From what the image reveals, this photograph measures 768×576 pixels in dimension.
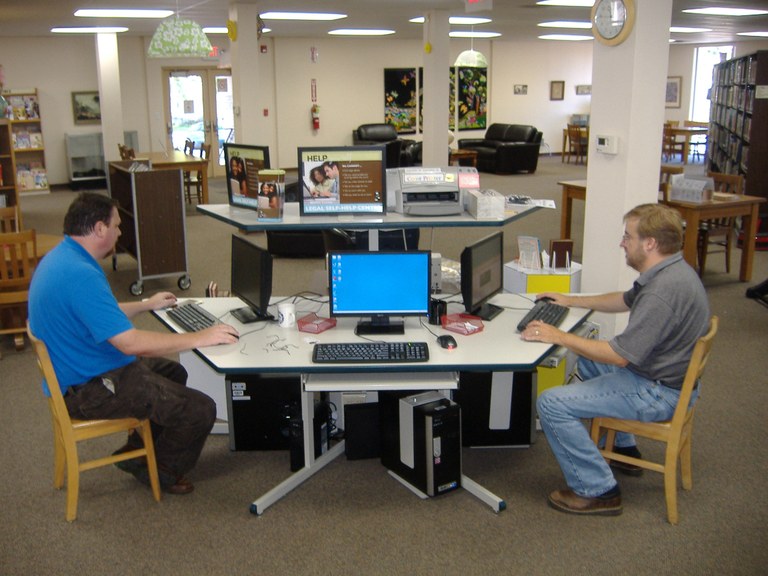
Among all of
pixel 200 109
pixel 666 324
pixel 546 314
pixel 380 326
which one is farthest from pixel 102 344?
pixel 200 109

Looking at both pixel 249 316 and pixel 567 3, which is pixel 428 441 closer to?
pixel 249 316

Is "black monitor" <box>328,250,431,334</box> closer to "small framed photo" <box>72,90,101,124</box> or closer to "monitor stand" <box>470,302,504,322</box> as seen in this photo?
"monitor stand" <box>470,302,504,322</box>

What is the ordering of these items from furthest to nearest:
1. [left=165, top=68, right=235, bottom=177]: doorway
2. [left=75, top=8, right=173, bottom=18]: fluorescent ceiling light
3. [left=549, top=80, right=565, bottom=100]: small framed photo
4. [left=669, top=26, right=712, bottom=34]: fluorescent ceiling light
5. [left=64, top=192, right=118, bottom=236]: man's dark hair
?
[left=549, top=80, right=565, bottom=100]: small framed photo → [left=165, top=68, right=235, bottom=177]: doorway → [left=669, top=26, right=712, bottom=34]: fluorescent ceiling light → [left=75, top=8, right=173, bottom=18]: fluorescent ceiling light → [left=64, top=192, right=118, bottom=236]: man's dark hair

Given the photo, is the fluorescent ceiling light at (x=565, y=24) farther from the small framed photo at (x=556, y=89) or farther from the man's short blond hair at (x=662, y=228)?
the man's short blond hair at (x=662, y=228)

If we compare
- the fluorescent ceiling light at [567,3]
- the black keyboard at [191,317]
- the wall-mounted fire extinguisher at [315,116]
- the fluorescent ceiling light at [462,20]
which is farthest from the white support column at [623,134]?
the wall-mounted fire extinguisher at [315,116]

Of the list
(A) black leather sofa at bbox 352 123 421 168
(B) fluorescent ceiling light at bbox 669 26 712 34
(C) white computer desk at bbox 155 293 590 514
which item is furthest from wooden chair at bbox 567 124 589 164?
(C) white computer desk at bbox 155 293 590 514

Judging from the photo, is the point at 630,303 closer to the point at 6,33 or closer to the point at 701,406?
the point at 701,406

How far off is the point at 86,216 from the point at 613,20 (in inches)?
126

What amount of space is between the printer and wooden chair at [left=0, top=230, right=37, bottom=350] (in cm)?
279

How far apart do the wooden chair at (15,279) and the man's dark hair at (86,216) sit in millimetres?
2185

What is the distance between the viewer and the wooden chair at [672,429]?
9.75ft

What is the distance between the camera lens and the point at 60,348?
3119 mm

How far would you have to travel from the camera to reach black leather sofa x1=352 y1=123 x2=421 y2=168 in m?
13.7

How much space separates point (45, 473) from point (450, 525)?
191cm
